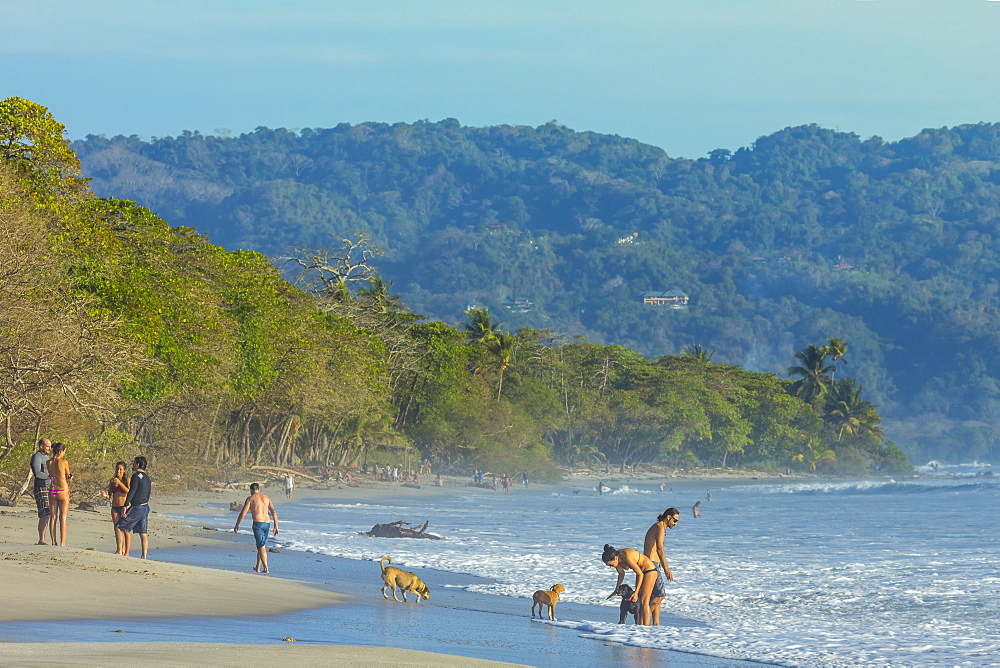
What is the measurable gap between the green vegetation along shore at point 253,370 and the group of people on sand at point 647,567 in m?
10.7

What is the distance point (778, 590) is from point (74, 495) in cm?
1556

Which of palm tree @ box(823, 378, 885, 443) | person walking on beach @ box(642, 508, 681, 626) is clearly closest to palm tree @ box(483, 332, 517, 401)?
palm tree @ box(823, 378, 885, 443)

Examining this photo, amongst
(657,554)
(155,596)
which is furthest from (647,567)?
(155,596)

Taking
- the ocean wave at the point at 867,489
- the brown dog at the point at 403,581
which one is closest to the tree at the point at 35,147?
the brown dog at the point at 403,581

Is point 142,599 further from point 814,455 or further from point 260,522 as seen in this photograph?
point 814,455

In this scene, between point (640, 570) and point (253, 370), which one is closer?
point (640, 570)

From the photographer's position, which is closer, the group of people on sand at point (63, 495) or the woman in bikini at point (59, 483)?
the group of people on sand at point (63, 495)

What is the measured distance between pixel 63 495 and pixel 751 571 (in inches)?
507

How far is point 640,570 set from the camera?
1531cm

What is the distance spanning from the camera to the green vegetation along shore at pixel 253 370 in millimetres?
22656

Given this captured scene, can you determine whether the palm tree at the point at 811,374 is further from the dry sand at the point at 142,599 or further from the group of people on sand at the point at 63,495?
the group of people on sand at the point at 63,495

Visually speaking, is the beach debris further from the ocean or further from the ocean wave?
the ocean wave

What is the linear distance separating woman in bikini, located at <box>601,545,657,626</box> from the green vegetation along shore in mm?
10586

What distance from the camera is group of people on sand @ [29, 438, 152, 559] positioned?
1725cm
